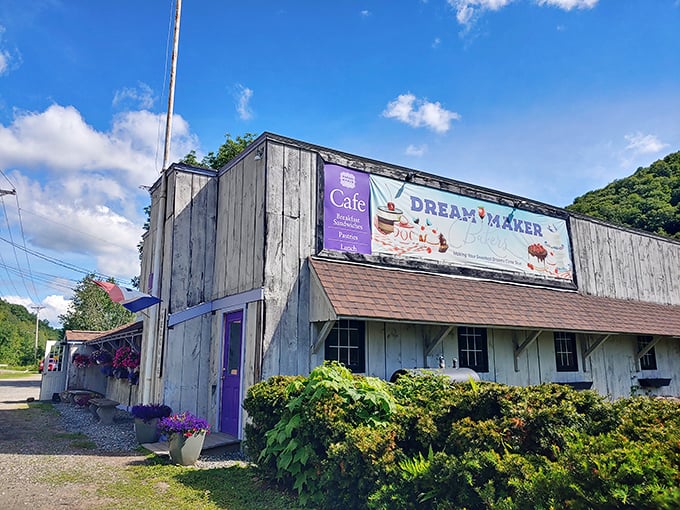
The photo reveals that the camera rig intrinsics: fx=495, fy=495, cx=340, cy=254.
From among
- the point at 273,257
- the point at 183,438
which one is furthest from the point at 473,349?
the point at 183,438

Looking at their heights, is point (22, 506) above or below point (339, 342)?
below

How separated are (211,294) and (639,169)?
123 feet

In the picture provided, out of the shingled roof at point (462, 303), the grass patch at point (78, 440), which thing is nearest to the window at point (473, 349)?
the shingled roof at point (462, 303)

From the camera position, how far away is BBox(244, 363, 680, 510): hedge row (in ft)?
8.77

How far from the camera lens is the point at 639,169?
37.5 meters

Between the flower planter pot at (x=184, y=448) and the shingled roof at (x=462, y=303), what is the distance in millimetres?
2874

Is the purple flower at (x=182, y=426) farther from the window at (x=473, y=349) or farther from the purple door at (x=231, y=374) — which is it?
the window at (x=473, y=349)

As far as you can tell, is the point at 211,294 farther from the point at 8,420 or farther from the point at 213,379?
the point at 8,420

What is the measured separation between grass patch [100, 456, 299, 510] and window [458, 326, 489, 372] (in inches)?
222

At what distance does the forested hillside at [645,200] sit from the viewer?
98.7 feet

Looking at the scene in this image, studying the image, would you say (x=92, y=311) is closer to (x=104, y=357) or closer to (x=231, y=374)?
(x=104, y=357)

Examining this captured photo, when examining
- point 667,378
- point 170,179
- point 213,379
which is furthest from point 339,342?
point 667,378

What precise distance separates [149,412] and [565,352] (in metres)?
10.3

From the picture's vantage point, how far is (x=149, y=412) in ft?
29.4
